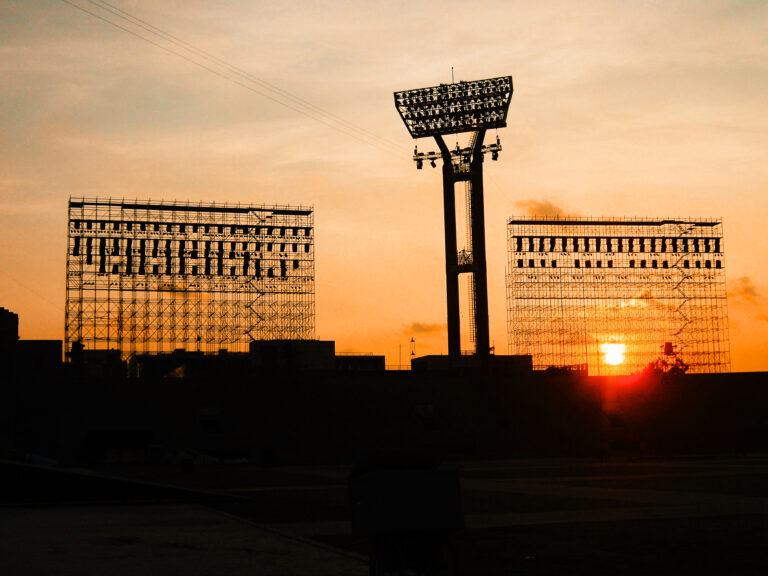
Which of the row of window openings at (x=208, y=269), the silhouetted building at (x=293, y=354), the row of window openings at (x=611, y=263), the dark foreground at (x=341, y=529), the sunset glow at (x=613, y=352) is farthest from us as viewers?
the sunset glow at (x=613, y=352)

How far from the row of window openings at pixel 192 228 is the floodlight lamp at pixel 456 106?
12447 millimetres

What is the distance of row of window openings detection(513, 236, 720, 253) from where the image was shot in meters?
81.7

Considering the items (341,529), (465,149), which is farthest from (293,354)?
(341,529)

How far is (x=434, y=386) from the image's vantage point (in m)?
68.4

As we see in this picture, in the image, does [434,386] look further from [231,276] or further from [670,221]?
[670,221]

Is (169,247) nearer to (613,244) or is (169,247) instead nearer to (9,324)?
(9,324)

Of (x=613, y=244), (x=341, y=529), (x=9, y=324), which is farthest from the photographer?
(x=9, y=324)

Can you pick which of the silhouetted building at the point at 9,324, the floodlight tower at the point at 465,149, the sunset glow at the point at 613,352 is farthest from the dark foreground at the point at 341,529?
the silhouetted building at the point at 9,324

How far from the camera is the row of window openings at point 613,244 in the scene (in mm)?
81688

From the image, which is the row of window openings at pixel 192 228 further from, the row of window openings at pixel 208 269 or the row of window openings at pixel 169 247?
the row of window openings at pixel 208 269

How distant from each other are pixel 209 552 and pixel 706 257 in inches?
3121

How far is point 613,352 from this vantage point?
8462 cm

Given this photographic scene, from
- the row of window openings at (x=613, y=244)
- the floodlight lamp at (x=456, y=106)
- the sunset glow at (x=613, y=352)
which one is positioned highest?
the floodlight lamp at (x=456, y=106)

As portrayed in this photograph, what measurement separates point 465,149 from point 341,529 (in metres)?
59.7
